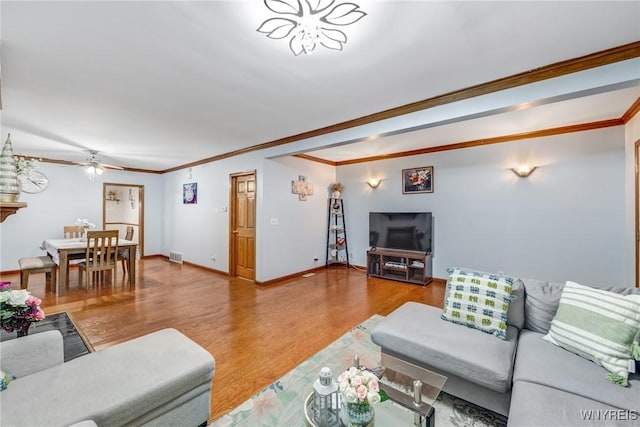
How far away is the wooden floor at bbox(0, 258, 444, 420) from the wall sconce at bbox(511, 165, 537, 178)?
2132 mm

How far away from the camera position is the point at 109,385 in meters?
1.33

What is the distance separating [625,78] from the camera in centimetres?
190

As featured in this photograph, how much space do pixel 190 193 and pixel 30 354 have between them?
5225 mm

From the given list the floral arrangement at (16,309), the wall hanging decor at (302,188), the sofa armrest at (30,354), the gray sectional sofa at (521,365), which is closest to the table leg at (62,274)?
the floral arrangement at (16,309)

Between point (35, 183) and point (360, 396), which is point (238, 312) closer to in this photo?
point (360, 396)

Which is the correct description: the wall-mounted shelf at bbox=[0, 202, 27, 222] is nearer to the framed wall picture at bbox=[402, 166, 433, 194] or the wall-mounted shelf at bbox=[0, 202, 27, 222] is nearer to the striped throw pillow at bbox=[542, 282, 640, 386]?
the striped throw pillow at bbox=[542, 282, 640, 386]

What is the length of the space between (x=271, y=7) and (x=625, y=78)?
247 cm

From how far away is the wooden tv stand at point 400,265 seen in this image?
15.5 ft

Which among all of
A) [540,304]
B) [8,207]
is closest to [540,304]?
[540,304]

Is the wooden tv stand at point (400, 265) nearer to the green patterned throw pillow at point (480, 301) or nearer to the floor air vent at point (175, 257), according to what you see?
the green patterned throw pillow at point (480, 301)

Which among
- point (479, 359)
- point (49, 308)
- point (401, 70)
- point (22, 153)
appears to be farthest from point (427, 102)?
point (22, 153)

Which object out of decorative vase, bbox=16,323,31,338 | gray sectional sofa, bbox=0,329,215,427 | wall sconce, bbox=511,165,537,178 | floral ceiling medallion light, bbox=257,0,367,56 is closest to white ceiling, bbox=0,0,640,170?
floral ceiling medallion light, bbox=257,0,367,56

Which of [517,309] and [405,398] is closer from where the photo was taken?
[405,398]

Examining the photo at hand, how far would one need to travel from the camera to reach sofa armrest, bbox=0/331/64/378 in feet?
4.75
